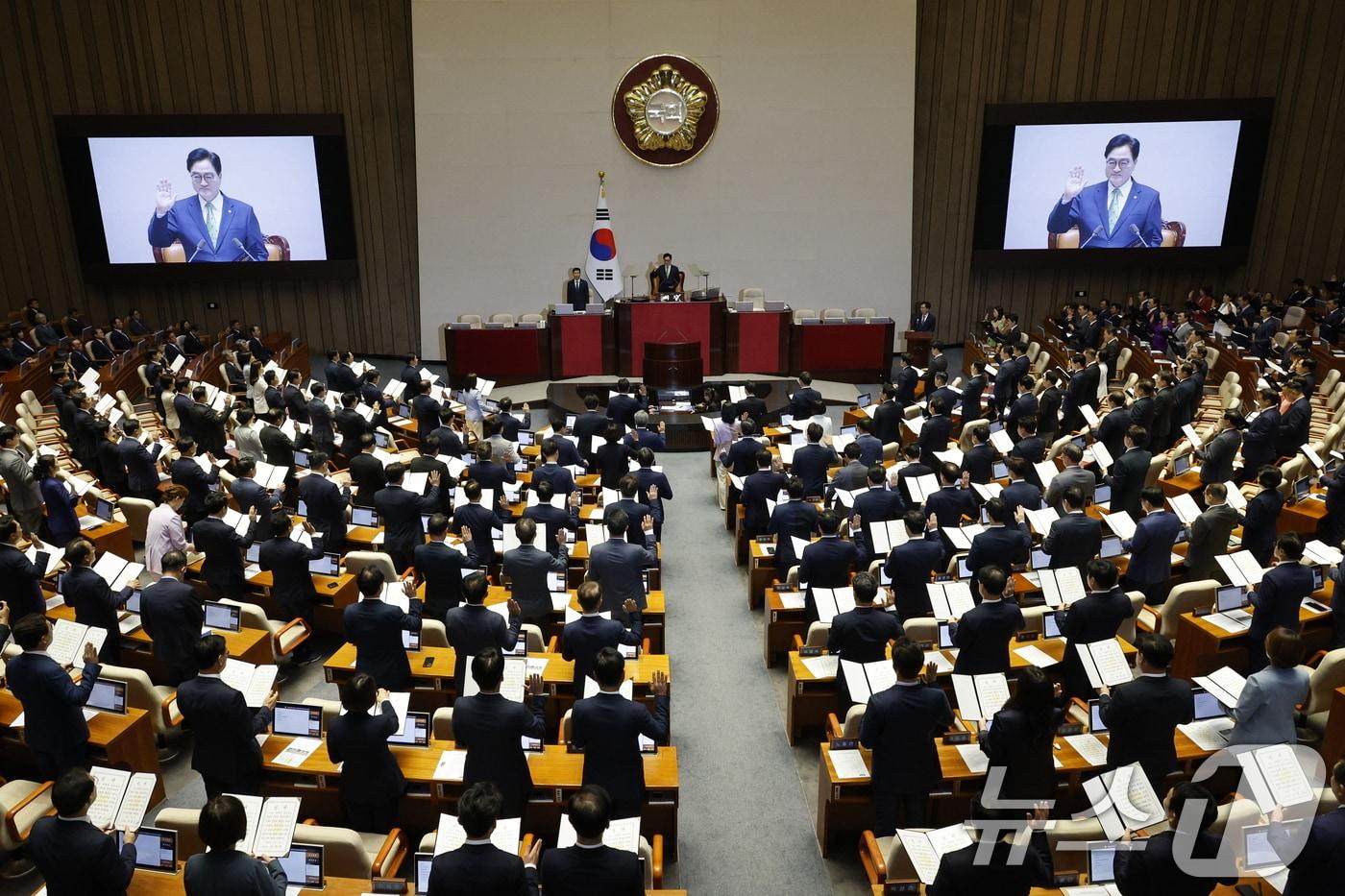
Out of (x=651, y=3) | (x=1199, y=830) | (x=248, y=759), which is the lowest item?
(x=248, y=759)

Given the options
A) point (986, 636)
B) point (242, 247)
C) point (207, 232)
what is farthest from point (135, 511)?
point (207, 232)

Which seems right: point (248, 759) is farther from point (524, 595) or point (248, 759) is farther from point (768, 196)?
point (768, 196)

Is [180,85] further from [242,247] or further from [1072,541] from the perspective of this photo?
[1072,541]

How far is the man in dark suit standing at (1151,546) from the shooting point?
7262 mm

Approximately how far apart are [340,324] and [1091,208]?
564 inches

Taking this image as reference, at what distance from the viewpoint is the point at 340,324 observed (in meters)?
19.0

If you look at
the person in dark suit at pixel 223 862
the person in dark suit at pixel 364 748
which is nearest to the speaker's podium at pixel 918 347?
the person in dark suit at pixel 364 748

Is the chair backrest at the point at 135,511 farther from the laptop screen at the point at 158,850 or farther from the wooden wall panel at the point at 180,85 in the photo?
the wooden wall panel at the point at 180,85

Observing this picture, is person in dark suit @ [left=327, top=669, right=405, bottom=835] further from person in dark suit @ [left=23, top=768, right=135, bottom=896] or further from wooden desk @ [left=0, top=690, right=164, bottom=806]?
wooden desk @ [left=0, top=690, right=164, bottom=806]

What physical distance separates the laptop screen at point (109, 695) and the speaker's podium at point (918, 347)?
13681 mm

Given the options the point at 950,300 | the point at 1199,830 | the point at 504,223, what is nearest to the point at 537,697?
the point at 1199,830

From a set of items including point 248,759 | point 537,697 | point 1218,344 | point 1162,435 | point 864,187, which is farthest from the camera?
point 864,187

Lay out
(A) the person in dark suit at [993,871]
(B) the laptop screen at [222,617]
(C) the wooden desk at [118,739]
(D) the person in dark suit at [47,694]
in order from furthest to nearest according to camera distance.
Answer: (B) the laptop screen at [222,617], (C) the wooden desk at [118,739], (D) the person in dark suit at [47,694], (A) the person in dark suit at [993,871]

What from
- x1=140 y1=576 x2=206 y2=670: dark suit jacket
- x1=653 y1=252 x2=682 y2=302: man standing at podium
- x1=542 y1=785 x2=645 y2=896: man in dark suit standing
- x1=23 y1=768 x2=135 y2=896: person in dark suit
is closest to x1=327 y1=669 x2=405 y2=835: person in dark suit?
x1=23 y1=768 x2=135 y2=896: person in dark suit
